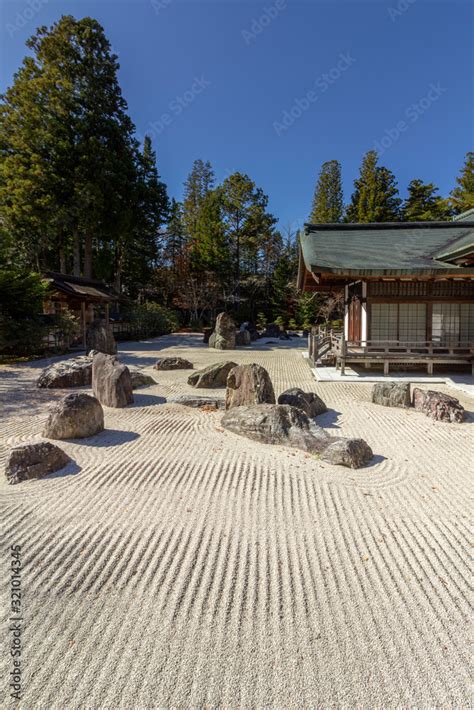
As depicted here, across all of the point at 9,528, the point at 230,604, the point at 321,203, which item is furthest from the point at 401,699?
the point at 321,203

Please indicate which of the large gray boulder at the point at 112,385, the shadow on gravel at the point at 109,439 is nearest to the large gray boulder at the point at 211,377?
the large gray boulder at the point at 112,385

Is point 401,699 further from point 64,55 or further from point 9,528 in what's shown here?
point 64,55

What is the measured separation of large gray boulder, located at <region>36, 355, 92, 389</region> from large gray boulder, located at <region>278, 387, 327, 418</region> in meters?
5.61

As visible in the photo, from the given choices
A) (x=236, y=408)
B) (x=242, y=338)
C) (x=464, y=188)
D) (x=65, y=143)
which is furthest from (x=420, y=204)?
(x=236, y=408)

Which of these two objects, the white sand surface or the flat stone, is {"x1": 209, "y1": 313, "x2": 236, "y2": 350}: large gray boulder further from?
the white sand surface

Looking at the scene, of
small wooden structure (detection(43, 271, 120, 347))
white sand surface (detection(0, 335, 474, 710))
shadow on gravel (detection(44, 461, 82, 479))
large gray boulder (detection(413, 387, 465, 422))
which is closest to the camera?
white sand surface (detection(0, 335, 474, 710))

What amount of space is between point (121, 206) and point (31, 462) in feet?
76.8

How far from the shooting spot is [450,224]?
49.0 ft

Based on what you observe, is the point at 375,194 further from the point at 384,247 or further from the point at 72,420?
the point at 72,420

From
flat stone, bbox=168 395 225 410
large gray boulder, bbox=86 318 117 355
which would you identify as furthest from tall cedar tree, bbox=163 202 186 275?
flat stone, bbox=168 395 225 410

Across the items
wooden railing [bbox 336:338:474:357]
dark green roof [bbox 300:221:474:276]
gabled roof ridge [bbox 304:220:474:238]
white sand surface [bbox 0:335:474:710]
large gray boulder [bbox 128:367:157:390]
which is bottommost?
white sand surface [bbox 0:335:474:710]

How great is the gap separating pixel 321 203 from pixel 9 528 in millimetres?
37750

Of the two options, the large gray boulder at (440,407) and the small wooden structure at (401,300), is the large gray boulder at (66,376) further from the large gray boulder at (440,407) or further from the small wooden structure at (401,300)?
the large gray boulder at (440,407)

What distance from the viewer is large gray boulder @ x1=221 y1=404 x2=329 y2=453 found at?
5.16 meters
